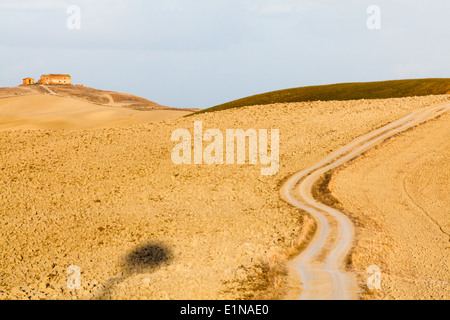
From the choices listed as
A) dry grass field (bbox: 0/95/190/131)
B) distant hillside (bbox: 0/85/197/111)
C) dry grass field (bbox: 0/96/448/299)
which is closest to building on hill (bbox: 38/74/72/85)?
distant hillside (bbox: 0/85/197/111)

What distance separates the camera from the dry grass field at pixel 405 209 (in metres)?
24.9

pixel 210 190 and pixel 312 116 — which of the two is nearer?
pixel 210 190

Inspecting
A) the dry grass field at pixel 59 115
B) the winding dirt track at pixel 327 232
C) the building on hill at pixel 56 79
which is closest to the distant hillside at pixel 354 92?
the dry grass field at pixel 59 115

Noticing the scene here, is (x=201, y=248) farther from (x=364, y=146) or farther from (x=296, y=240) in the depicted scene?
(x=364, y=146)

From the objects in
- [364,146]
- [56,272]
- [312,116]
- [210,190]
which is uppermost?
[312,116]

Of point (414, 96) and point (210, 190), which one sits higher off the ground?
point (414, 96)

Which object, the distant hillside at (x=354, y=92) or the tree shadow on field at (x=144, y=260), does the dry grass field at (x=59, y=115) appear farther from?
the tree shadow on field at (x=144, y=260)

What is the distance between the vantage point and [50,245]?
99.4 ft

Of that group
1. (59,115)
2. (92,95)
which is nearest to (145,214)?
(59,115)

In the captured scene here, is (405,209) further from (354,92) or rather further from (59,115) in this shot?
(59,115)

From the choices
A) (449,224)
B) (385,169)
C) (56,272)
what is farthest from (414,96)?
(56,272)

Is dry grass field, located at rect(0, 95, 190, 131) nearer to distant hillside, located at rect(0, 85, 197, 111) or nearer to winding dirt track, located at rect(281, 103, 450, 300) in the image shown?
distant hillside, located at rect(0, 85, 197, 111)

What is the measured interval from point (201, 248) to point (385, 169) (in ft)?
81.7

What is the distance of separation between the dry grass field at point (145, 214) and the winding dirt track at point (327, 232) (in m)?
1.17
